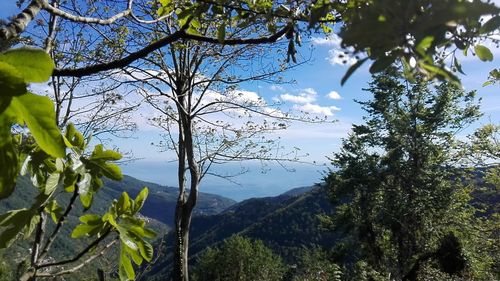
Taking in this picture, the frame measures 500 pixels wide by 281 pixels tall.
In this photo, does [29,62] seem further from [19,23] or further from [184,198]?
[184,198]

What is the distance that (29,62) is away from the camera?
578 mm

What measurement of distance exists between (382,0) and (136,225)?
0.90m

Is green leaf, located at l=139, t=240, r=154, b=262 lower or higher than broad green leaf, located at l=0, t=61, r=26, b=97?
lower

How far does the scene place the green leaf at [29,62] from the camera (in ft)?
1.88

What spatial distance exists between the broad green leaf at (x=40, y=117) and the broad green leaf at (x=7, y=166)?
7 centimetres

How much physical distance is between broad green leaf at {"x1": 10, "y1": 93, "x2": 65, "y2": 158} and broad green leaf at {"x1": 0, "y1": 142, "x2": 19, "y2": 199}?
0.22ft

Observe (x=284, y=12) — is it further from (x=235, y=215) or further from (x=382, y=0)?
(x=235, y=215)

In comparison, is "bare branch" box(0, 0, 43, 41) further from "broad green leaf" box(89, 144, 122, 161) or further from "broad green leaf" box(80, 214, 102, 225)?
"broad green leaf" box(80, 214, 102, 225)

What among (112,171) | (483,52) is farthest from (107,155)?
(483,52)

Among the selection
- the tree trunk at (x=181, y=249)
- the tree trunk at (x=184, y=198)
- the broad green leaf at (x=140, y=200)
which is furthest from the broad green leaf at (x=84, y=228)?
the tree trunk at (x=181, y=249)

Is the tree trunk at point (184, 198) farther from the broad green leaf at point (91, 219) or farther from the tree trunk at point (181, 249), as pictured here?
the broad green leaf at point (91, 219)

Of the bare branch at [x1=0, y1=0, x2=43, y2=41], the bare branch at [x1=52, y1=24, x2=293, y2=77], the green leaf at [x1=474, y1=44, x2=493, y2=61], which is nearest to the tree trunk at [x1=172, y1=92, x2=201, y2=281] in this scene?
the bare branch at [x1=52, y1=24, x2=293, y2=77]

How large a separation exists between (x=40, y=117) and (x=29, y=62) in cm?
8

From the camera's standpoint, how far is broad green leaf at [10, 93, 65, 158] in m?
0.55
